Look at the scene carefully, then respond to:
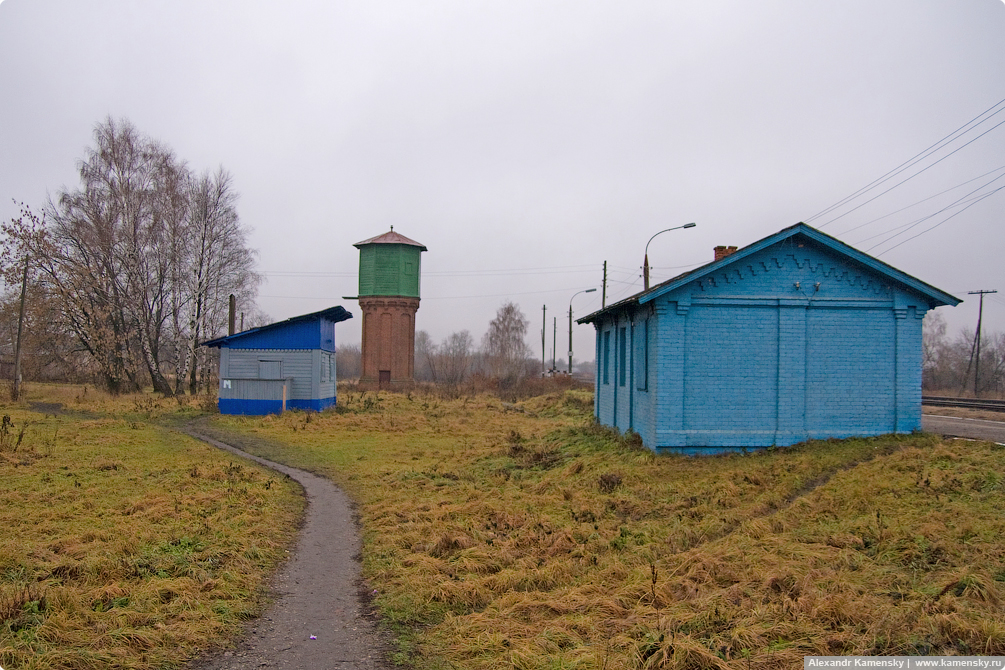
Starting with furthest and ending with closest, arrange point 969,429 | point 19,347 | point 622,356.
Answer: point 19,347 → point 622,356 → point 969,429

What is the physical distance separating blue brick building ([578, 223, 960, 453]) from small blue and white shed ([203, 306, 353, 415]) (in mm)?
17480

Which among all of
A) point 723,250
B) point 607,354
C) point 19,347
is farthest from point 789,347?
point 19,347

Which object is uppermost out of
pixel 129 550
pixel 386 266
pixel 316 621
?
pixel 386 266

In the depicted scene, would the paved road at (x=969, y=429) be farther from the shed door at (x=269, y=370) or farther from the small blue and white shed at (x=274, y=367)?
the shed door at (x=269, y=370)

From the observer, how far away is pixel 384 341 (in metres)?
41.9

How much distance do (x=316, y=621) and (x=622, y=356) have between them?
41.3 ft

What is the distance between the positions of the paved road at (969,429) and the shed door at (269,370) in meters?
21.9

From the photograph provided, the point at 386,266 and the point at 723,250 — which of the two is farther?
the point at 386,266

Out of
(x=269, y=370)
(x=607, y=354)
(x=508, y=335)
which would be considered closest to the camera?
(x=607, y=354)

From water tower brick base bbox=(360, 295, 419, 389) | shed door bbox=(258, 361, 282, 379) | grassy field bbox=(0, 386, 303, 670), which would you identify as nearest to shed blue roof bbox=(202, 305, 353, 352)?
shed door bbox=(258, 361, 282, 379)

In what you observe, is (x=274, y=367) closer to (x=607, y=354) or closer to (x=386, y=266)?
(x=607, y=354)

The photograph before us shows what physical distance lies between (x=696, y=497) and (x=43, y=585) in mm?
8514

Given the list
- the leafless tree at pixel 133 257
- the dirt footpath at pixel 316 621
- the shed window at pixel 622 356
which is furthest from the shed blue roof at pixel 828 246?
the leafless tree at pixel 133 257

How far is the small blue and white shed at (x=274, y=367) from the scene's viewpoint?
1101 inches
